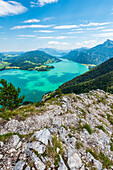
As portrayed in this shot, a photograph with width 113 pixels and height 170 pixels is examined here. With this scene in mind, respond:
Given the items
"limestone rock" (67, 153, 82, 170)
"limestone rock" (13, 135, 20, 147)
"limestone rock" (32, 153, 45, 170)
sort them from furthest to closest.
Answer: "limestone rock" (13, 135, 20, 147), "limestone rock" (67, 153, 82, 170), "limestone rock" (32, 153, 45, 170)

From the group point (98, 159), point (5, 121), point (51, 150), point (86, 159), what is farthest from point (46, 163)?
point (5, 121)

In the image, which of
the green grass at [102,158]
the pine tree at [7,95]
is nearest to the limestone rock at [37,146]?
the green grass at [102,158]

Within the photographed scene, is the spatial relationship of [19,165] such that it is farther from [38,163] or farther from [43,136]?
[43,136]

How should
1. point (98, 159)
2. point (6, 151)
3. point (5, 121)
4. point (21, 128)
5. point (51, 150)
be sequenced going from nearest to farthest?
point (6, 151) → point (51, 150) → point (98, 159) → point (21, 128) → point (5, 121)

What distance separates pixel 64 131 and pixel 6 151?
753cm

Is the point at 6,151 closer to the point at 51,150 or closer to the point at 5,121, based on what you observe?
the point at 51,150

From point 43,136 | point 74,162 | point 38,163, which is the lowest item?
point 74,162

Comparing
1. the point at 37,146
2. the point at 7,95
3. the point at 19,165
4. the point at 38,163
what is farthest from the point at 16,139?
the point at 7,95

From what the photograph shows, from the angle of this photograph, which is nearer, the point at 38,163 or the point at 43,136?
the point at 38,163

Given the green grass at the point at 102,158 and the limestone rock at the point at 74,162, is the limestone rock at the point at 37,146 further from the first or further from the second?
the green grass at the point at 102,158

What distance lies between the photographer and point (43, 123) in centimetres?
1398

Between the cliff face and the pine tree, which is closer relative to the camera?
the cliff face

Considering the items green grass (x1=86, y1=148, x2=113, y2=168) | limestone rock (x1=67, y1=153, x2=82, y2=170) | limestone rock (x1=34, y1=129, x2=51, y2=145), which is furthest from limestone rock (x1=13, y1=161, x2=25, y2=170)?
green grass (x1=86, y1=148, x2=113, y2=168)

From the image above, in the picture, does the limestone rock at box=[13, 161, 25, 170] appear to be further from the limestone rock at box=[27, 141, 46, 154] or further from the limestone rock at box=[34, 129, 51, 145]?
the limestone rock at box=[34, 129, 51, 145]
